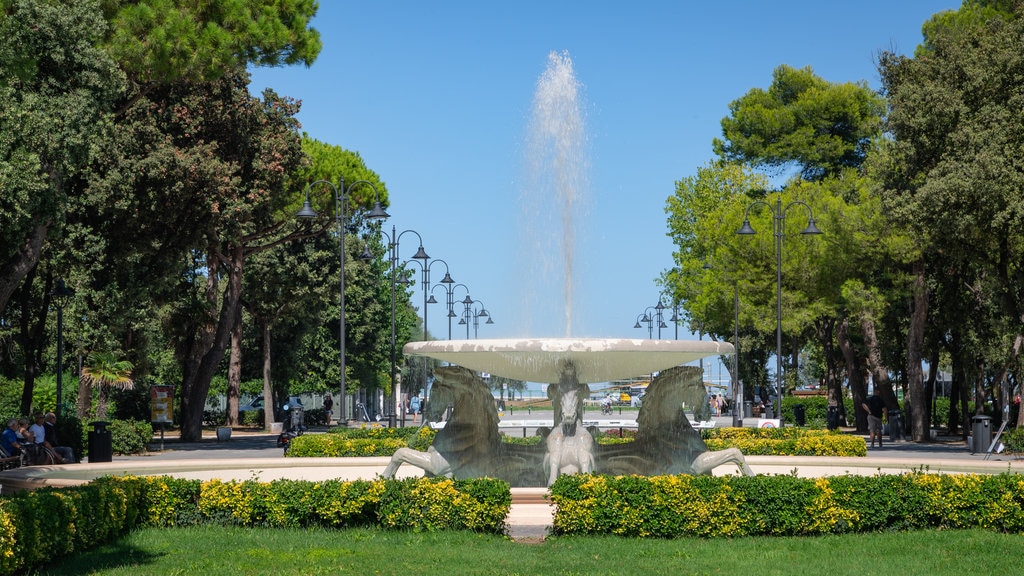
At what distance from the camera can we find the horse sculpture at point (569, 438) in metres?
12.1

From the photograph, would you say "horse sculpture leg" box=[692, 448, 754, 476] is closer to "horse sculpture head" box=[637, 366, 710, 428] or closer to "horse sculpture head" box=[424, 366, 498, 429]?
"horse sculpture head" box=[637, 366, 710, 428]

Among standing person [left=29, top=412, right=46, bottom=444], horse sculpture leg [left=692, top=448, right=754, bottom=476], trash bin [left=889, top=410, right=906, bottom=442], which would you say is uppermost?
standing person [left=29, top=412, right=46, bottom=444]

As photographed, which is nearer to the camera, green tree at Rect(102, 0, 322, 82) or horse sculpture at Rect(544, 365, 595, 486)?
horse sculpture at Rect(544, 365, 595, 486)

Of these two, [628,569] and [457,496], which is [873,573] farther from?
[457,496]

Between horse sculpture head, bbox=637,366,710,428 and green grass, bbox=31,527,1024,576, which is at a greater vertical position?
horse sculpture head, bbox=637,366,710,428

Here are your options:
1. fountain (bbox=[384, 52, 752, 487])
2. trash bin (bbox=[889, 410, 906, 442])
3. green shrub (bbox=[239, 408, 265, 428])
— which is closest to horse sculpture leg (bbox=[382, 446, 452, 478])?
fountain (bbox=[384, 52, 752, 487])

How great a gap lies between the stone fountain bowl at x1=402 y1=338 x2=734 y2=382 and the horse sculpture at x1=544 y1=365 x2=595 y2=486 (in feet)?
0.67

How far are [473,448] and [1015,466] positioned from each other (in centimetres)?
827

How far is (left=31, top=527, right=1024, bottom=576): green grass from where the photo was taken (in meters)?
8.36

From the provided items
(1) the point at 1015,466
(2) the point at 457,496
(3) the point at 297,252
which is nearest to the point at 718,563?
(2) the point at 457,496

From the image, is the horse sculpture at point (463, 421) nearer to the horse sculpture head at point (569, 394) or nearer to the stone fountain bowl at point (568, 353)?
the stone fountain bowl at point (568, 353)

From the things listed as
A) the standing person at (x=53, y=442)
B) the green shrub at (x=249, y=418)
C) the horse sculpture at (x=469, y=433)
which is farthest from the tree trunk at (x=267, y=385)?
the horse sculpture at (x=469, y=433)

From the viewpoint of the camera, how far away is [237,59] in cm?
2423

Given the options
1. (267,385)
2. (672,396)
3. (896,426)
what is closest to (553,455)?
(672,396)
